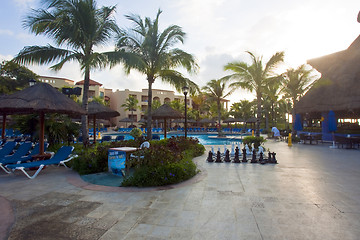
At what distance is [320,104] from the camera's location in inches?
640

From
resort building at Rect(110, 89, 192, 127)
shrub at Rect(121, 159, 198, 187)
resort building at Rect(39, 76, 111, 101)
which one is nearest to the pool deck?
shrub at Rect(121, 159, 198, 187)

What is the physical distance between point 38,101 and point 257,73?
12.5 metres

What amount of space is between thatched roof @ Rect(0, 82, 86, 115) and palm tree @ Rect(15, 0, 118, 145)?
2.06m

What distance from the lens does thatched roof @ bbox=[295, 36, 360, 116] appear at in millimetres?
14703

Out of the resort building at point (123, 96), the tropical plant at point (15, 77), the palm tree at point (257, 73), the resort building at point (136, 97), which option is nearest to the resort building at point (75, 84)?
the resort building at point (123, 96)

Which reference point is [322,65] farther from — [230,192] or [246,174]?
[230,192]

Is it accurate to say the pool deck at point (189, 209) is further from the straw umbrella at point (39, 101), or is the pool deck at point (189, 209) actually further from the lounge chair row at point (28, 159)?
the straw umbrella at point (39, 101)

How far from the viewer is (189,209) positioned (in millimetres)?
3600

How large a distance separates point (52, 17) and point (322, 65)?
21584 millimetres

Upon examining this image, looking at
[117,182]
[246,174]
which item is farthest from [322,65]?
[117,182]

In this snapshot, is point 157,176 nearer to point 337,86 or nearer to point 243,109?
point 337,86

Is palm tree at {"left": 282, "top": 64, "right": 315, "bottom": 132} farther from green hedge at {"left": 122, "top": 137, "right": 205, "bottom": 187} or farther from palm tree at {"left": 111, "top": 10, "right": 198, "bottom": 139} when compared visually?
green hedge at {"left": 122, "top": 137, "right": 205, "bottom": 187}

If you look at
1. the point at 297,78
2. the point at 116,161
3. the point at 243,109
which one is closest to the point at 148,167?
the point at 116,161

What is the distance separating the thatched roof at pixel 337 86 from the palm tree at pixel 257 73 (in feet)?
17.8
